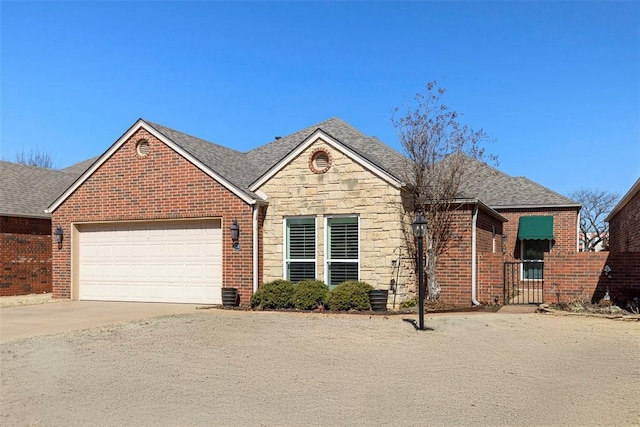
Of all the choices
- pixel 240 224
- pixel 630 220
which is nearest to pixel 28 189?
pixel 240 224

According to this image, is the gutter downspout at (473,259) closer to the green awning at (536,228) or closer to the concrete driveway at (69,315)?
the concrete driveway at (69,315)

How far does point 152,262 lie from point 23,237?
22.1ft

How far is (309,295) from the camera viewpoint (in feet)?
47.0

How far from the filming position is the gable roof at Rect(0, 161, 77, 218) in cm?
2084

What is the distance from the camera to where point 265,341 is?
10.0 meters

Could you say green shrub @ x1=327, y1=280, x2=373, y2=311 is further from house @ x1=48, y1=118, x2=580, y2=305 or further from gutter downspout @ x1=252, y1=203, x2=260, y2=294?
gutter downspout @ x1=252, y1=203, x2=260, y2=294

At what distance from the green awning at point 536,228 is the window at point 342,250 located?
11.8 metres

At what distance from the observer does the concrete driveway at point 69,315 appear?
1174 centimetres

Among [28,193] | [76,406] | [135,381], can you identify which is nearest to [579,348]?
[135,381]

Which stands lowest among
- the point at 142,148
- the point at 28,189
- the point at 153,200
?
the point at 153,200

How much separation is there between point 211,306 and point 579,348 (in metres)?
9.83

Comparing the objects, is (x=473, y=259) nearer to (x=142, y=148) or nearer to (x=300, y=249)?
(x=300, y=249)

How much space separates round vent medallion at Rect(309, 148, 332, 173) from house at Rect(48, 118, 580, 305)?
0.03 meters

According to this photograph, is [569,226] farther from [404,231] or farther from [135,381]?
[135,381]
